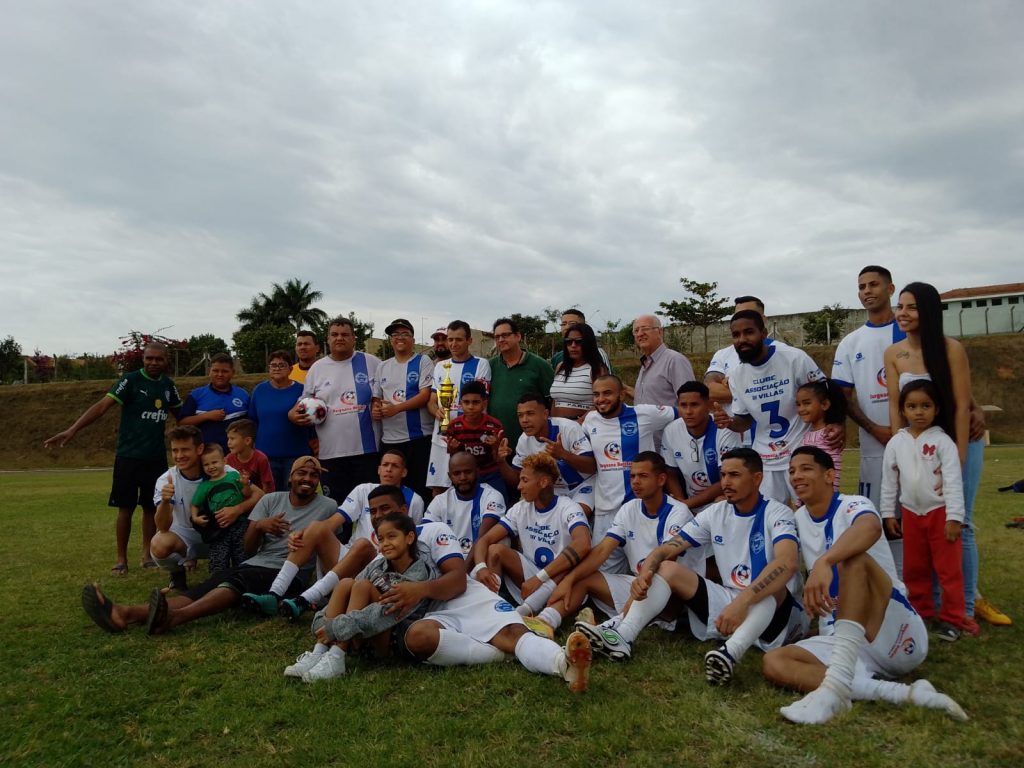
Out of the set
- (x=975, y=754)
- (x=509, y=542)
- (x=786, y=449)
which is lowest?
(x=975, y=754)

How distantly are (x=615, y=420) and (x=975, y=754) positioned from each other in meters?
3.33

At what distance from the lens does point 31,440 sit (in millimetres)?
32562

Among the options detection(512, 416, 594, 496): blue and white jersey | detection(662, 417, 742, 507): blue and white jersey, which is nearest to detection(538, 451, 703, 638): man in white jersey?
detection(662, 417, 742, 507): blue and white jersey

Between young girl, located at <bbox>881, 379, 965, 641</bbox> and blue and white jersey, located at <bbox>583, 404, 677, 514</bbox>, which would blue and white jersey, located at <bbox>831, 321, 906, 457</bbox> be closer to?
young girl, located at <bbox>881, 379, 965, 641</bbox>

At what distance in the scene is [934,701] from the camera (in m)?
3.18

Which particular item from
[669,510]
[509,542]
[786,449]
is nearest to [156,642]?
[509,542]

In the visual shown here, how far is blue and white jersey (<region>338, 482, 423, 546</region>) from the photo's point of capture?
218 inches

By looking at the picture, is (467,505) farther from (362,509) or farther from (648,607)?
(648,607)

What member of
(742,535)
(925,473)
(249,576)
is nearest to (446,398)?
(249,576)

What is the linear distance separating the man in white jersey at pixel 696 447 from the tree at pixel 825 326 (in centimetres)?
3900

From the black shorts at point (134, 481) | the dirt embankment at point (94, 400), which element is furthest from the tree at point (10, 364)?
the black shorts at point (134, 481)

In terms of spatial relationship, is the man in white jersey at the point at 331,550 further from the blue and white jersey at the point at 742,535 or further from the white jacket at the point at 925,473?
the white jacket at the point at 925,473

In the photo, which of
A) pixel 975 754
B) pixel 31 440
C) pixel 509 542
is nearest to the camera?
pixel 975 754

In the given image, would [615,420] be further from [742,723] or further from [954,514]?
[742,723]
